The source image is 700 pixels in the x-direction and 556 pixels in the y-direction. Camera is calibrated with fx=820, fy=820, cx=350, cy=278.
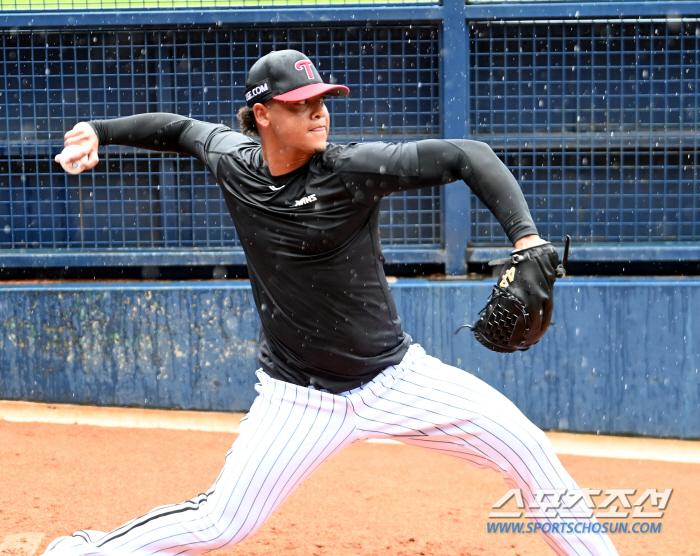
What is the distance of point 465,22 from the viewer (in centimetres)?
592

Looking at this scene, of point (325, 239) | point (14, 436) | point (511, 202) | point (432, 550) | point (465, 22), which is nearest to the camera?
point (511, 202)

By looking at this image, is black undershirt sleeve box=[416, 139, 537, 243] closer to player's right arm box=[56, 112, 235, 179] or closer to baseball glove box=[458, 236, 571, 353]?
baseball glove box=[458, 236, 571, 353]

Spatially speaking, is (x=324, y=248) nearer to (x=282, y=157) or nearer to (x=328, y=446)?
(x=282, y=157)

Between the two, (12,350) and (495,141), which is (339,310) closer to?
(495,141)

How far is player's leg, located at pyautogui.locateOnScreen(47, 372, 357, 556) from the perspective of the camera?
2623 mm

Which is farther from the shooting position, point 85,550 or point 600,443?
point 600,443

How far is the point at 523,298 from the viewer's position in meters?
2.39

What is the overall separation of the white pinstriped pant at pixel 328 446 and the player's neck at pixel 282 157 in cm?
73

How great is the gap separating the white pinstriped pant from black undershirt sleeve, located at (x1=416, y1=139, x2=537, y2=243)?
0.66 meters

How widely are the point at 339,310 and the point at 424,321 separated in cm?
317

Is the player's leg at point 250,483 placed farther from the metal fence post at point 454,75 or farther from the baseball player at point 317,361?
the metal fence post at point 454,75

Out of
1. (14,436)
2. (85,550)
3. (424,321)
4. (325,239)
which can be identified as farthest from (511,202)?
(14,436)

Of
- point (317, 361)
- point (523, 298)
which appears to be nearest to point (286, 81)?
point (317, 361)

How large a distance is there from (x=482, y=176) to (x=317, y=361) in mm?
861
